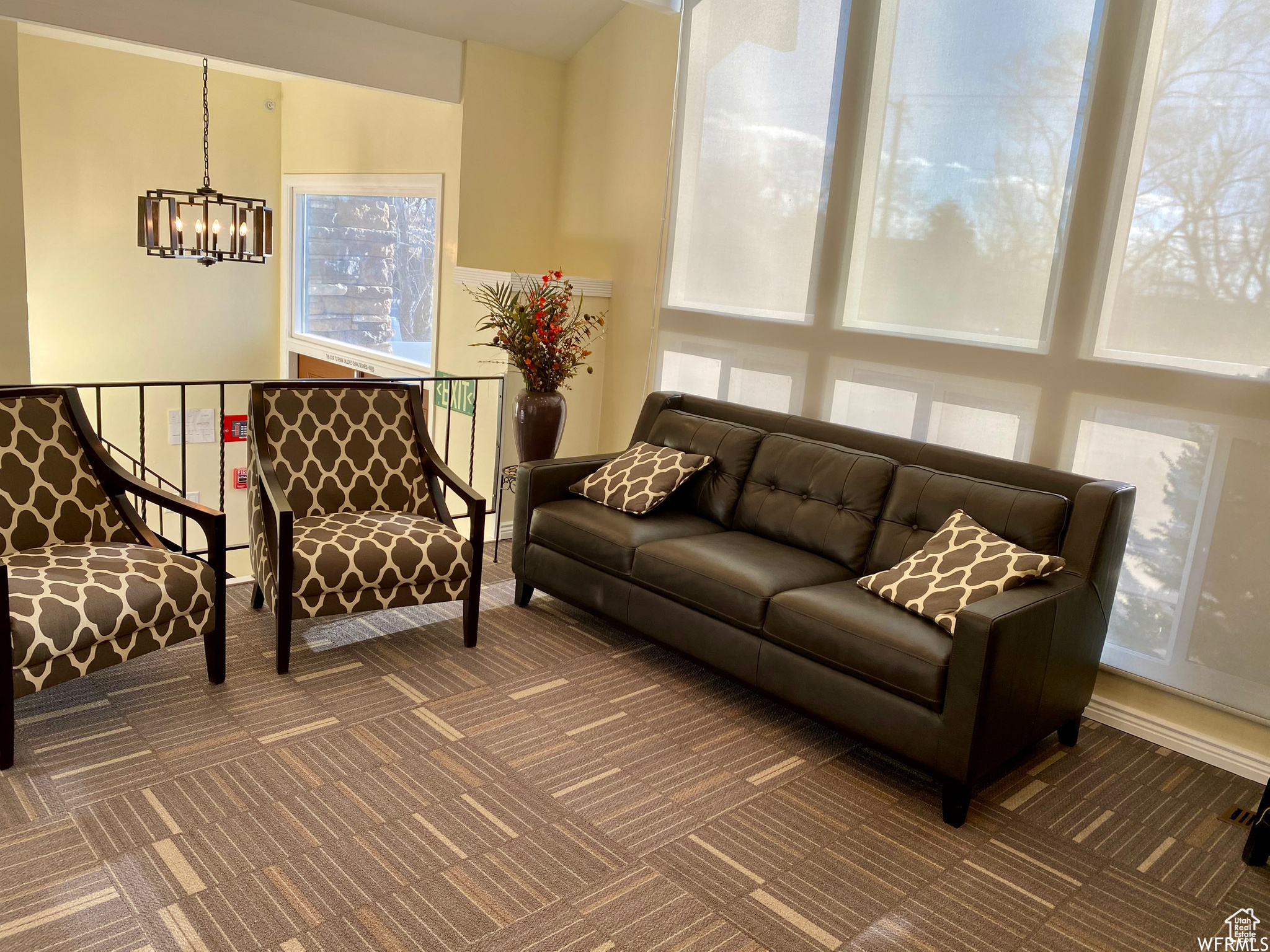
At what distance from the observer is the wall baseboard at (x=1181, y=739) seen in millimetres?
3211

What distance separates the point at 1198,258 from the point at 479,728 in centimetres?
283

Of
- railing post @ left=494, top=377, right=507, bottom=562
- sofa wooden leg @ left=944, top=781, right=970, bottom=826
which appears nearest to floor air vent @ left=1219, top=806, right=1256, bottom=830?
sofa wooden leg @ left=944, top=781, right=970, bottom=826

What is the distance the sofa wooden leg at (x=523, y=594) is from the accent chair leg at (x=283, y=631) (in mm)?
1085

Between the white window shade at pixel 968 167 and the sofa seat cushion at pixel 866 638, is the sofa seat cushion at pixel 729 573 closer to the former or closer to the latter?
the sofa seat cushion at pixel 866 638

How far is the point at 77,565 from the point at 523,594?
5.88ft

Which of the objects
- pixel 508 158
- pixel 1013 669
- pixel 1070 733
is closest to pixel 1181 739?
pixel 1070 733

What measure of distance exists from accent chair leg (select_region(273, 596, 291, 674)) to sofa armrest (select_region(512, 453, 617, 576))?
1051 mm

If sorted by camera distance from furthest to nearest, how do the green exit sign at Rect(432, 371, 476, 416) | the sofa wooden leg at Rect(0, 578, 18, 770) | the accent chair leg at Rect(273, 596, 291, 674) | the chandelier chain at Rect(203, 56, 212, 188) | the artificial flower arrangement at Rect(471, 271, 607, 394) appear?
the chandelier chain at Rect(203, 56, 212, 188), the green exit sign at Rect(432, 371, 476, 416), the artificial flower arrangement at Rect(471, 271, 607, 394), the accent chair leg at Rect(273, 596, 291, 674), the sofa wooden leg at Rect(0, 578, 18, 770)

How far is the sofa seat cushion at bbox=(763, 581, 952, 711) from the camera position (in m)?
2.78

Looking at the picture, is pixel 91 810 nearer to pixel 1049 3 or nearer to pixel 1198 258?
pixel 1198 258

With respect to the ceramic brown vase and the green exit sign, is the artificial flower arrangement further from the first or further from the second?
the green exit sign

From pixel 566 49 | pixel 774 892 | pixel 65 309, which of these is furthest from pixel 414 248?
pixel 774 892

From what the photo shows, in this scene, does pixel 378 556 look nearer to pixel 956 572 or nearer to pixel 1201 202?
pixel 956 572

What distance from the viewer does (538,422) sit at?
4828 mm
